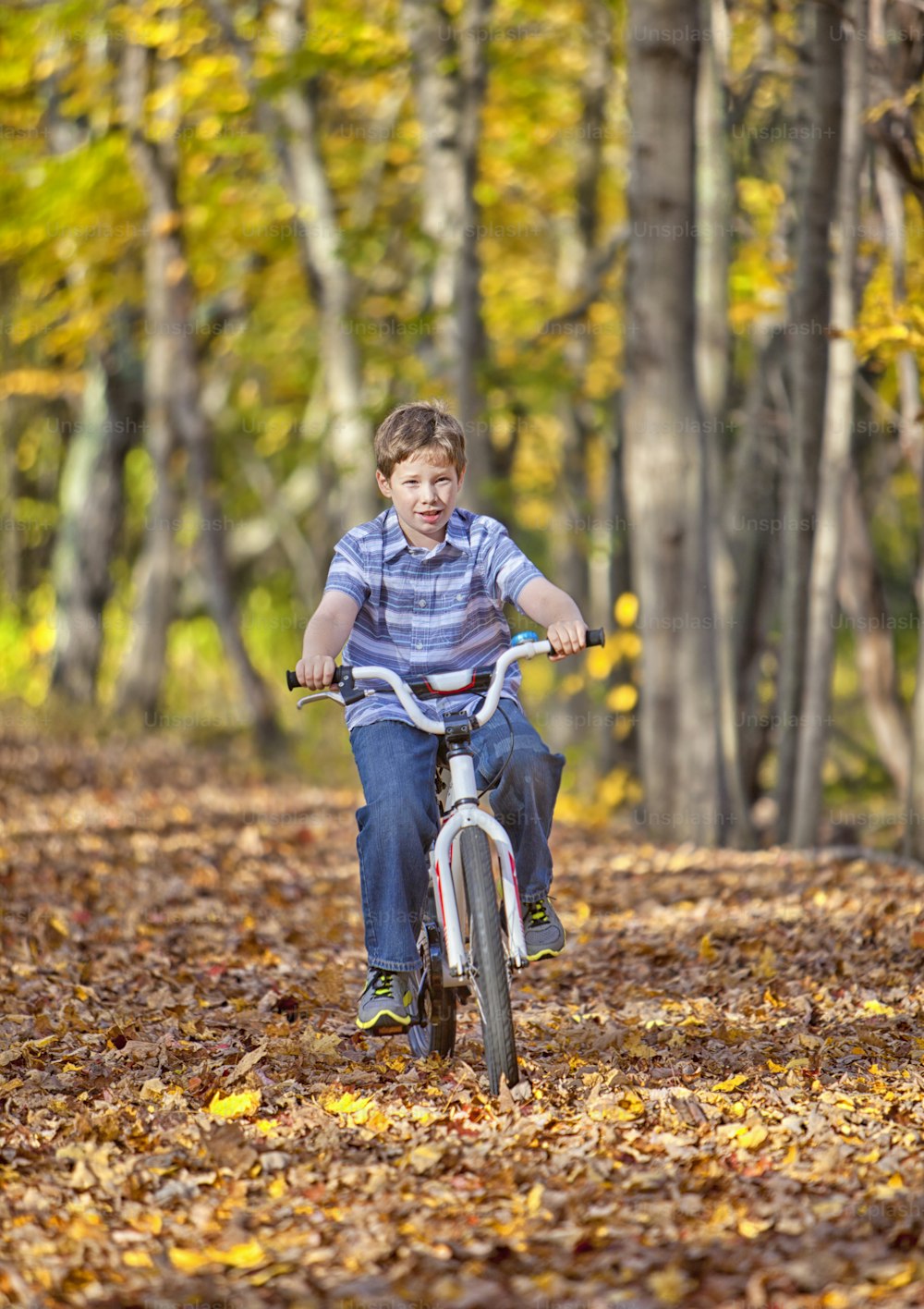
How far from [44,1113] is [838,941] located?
3416 mm

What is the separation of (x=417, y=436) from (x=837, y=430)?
16.8 feet

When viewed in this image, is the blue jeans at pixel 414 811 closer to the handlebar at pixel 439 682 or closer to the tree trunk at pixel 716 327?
the handlebar at pixel 439 682

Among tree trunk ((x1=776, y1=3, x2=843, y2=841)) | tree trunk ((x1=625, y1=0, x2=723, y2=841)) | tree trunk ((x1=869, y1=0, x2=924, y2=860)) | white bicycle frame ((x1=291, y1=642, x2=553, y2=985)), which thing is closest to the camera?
white bicycle frame ((x1=291, y1=642, x2=553, y2=985))

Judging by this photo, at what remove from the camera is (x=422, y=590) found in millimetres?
4723

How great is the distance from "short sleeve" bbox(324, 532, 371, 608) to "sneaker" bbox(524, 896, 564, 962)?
3.31ft

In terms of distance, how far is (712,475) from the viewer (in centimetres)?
1070

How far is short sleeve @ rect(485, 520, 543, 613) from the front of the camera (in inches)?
183

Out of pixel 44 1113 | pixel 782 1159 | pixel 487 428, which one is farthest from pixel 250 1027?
pixel 487 428

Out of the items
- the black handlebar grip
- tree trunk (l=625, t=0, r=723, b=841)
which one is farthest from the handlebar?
tree trunk (l=625, t=0, r=723, b=841)

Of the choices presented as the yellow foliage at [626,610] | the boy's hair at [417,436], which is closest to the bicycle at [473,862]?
the boy's hair at [417,436]

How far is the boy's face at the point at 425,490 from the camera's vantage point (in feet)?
15.0

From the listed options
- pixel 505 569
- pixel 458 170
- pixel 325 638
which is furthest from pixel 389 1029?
pixel 458 170

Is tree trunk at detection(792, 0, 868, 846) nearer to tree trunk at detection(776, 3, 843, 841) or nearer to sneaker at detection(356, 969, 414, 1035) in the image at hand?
tree trunk at detection(776, 3, 843, 841)

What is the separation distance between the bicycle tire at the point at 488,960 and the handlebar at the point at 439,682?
1.07 ft
